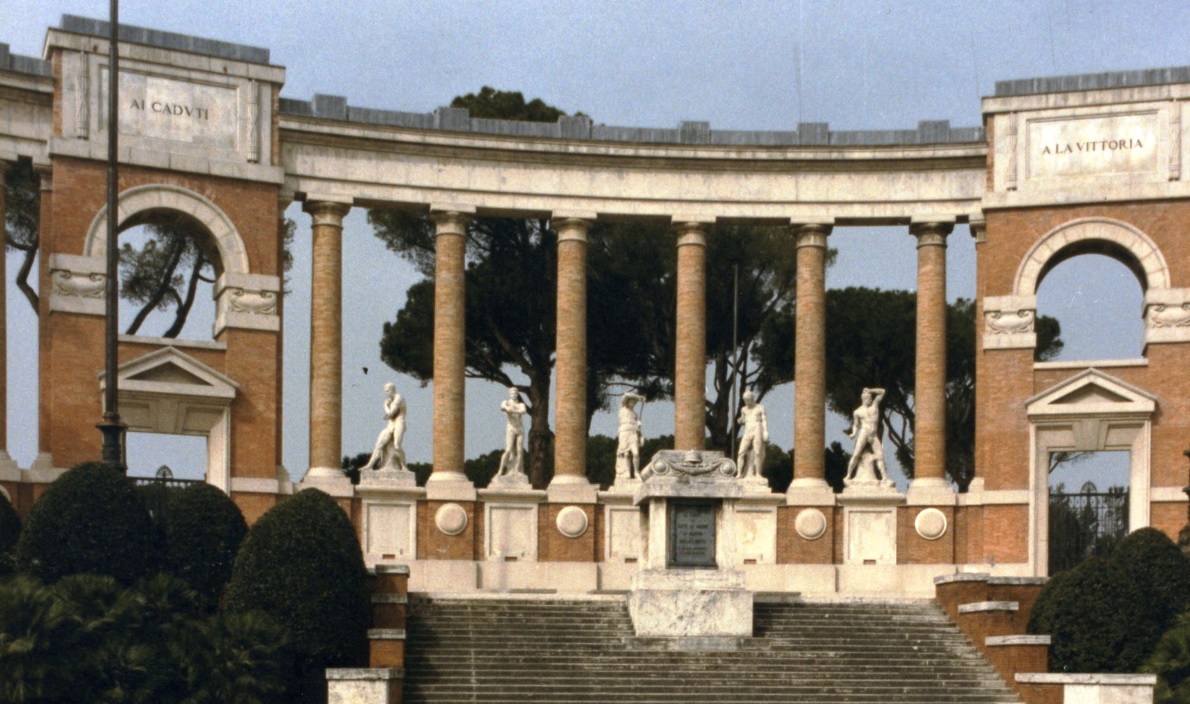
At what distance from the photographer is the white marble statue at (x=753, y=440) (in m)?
48.7

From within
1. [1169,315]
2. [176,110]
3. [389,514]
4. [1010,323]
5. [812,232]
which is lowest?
[389,514]

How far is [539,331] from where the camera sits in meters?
62.3

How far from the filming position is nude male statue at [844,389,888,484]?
1932 inches

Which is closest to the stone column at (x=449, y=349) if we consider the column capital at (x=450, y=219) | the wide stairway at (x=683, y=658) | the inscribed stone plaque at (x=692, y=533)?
the column capital at (x=450, y=219)

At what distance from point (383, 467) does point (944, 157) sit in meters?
16.1

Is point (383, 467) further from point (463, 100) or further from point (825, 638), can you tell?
point (463, 100)

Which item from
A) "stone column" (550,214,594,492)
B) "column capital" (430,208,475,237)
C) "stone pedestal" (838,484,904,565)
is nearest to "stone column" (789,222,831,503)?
"stone pedestal" (838,484,904,565)

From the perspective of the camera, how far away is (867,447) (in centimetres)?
4944

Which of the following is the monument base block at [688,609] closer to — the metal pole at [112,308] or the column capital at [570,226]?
the metal pole at [112,308]

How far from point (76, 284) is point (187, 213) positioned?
3293mm

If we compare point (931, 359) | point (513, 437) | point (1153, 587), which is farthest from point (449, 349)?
point (1153, 587)

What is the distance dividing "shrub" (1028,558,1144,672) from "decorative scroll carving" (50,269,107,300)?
22.4m

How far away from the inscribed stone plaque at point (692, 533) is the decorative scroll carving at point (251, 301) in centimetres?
1286

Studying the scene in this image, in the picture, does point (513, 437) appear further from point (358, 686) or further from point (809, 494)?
point (358, 686)
